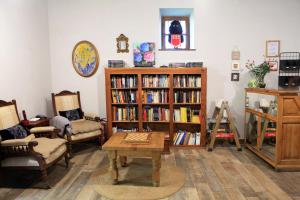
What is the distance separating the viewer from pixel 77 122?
4.46 meters

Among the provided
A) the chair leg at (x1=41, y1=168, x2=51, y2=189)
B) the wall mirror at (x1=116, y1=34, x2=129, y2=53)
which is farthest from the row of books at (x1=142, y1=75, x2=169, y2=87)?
the chair leg at (x1=41, y1=168, x2=51, y2=189)

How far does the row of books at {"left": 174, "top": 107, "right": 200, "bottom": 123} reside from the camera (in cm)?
452

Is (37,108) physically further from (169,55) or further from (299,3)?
(299,3)

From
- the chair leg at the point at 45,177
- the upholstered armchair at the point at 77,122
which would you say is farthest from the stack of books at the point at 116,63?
the chair leg at the point at 45,177

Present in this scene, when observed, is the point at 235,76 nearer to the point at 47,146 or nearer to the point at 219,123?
the point at 219,123

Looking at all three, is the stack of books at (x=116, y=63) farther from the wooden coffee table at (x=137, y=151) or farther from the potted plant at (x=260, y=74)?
the potted plant at (x=260, y=74)

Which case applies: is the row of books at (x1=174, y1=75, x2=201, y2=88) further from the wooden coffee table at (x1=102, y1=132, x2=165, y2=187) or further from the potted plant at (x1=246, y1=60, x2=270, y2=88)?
the wooden coffee table at (x1=102, y1=132, x2=165, y2=187)

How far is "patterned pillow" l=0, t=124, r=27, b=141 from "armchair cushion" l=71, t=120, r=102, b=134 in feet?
2.70

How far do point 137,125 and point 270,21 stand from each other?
333 centimetres

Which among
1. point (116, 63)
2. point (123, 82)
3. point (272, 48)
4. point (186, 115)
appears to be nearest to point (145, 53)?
point (116, 63)

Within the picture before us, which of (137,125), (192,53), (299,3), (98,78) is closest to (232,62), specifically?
(192,53)

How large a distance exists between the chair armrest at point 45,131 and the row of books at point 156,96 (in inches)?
69.1

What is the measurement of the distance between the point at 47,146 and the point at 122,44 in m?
2.54

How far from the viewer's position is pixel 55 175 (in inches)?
130
